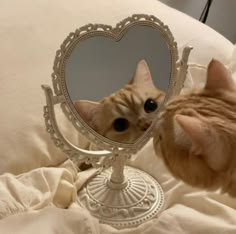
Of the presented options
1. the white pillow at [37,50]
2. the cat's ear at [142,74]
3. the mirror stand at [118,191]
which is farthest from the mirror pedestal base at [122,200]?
the cat's ear at [142,74]

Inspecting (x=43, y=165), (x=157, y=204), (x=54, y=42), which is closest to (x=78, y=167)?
(x=43, y=165)

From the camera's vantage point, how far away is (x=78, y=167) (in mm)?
1013

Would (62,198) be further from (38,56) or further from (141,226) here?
(38,56)

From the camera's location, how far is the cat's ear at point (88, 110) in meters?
0.78

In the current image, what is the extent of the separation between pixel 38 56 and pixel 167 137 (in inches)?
17.3

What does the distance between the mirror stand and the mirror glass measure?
0.05 meters

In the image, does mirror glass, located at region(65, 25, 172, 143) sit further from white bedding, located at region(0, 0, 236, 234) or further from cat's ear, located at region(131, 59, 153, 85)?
white bedding, located at region(0, 0, 236, 234)

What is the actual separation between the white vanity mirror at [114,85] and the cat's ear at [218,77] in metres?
A: 0.07

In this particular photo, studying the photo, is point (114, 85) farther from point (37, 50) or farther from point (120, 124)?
point (37, 50)

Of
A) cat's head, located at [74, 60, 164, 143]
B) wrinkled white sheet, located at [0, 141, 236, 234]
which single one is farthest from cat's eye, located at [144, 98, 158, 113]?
wrinkled white sheet, located at [0, 141, 236, 234]

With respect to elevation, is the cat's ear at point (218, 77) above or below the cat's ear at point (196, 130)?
above

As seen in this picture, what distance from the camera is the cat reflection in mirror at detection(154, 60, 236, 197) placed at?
0.69 m

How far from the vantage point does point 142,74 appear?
2.70ft

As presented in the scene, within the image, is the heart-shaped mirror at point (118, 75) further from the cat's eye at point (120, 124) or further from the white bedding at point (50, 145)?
the white bedding at point (50, 145)
